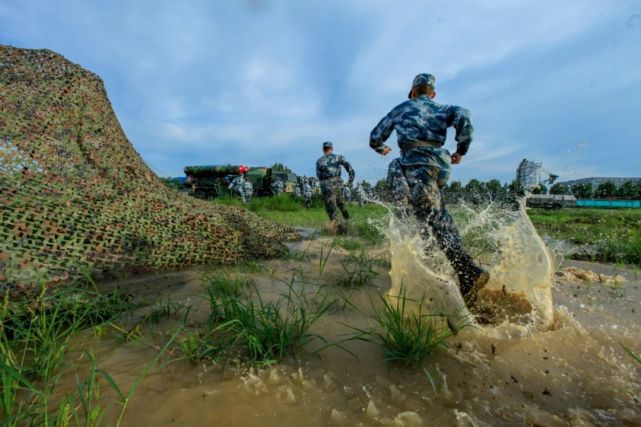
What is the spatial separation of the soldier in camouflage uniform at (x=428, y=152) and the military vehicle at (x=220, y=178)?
61.9 ft

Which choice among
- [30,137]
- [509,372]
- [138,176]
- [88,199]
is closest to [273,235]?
[138,176]

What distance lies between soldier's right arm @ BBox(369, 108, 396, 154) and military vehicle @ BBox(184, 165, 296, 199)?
1848 cm

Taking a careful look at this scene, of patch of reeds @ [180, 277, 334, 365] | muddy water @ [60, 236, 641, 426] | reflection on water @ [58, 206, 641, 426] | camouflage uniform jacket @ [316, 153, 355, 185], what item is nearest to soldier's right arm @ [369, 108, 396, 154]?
reflection on water @ [58, 206, 641, 426]

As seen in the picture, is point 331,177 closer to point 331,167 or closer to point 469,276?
point 331,167

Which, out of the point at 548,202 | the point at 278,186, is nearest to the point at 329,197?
the point at 278,186

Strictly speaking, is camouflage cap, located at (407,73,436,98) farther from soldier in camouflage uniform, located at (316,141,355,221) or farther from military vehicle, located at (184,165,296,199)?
military vehicle, located at (184,165,296,199)

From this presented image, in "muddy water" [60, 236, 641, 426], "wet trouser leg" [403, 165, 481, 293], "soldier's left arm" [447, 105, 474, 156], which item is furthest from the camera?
"soldier's left arm" [447, 105, 474, 156]

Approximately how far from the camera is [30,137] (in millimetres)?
2652

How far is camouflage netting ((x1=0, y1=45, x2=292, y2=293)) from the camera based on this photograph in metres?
2.26

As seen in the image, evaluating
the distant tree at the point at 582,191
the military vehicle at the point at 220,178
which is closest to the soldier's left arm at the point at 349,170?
the military vehicle at the point at 220,178

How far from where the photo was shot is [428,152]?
10.9ft

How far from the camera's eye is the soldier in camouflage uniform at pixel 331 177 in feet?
26.8

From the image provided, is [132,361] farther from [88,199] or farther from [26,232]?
[88,199]

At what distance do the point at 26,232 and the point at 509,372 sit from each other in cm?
292
